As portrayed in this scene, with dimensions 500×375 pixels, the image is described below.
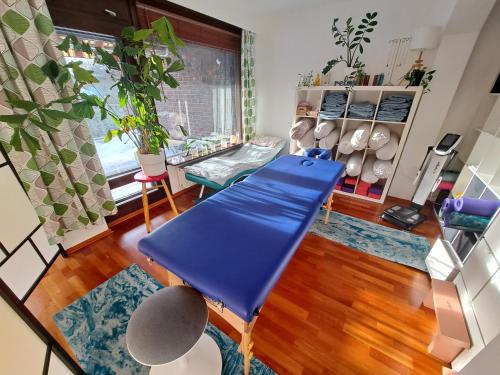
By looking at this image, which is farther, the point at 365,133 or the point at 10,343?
the point at 365,133

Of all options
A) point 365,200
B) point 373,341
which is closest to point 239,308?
point 373,341

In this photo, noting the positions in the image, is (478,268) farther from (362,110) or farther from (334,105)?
(334,105)

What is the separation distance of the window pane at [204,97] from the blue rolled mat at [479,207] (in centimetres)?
272

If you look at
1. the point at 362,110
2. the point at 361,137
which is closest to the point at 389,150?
the point at 361,137

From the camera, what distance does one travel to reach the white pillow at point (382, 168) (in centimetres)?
235

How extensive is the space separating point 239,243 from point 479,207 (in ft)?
5.44

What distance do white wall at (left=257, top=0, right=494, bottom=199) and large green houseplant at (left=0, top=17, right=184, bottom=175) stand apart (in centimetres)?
167

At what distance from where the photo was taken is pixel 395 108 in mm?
2238

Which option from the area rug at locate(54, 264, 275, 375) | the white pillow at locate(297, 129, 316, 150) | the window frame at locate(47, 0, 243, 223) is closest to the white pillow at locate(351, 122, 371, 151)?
the white pillow at locate(297, 129, 316, 150)

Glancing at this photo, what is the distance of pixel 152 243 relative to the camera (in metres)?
0.93

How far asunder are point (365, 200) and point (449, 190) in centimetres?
85

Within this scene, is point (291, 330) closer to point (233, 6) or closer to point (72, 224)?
point (72, 224)

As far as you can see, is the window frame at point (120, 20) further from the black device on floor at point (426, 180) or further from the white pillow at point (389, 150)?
the black device on floor at point (426, 180)

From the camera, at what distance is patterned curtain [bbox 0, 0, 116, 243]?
123 cm
